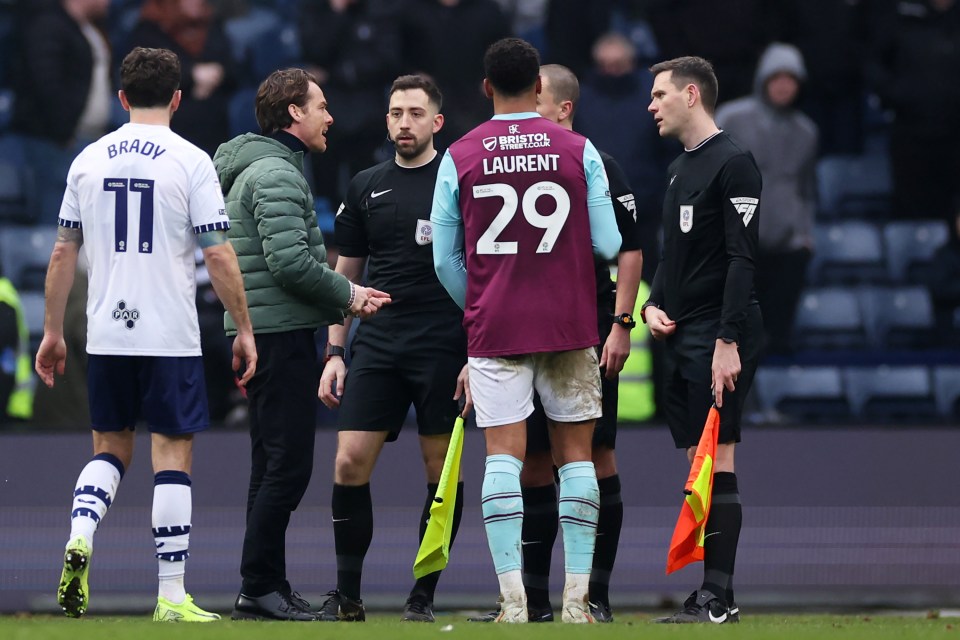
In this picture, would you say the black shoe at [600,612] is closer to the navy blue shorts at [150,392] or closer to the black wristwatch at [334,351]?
the black wristwatch at [334,351]

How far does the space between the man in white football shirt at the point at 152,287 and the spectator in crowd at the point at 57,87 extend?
14.1ft

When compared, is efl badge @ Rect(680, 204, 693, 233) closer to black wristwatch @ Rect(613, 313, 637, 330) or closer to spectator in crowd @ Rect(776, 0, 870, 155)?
black wristwatch @ Rect(613, 313, 637, 330)

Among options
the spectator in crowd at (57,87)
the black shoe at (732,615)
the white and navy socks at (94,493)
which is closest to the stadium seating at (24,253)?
the spectator in crowd at (57,87)

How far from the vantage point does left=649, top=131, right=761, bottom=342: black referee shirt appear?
5.82 m

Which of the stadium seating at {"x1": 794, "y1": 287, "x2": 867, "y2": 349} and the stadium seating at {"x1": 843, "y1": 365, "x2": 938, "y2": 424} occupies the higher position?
the stadium seating at {"x1": 794, "y1": 287, "x2": 867, "y2": 349}

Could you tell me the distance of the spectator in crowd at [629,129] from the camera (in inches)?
376

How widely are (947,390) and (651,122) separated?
7.73 feet

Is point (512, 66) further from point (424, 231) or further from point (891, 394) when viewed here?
point (891, 394)

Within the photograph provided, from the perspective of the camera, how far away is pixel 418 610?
6.16 m

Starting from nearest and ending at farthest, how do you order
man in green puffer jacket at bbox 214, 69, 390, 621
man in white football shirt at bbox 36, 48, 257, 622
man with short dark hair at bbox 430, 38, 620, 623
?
man with short dark hair at bbox 430, 38, 620, 623, man in white football shirt at bbox 36, 48, 257, 622, man in green puffer jacket at bbox 214, 69, 390, 621

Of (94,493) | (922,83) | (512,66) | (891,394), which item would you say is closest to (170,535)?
(94,493)

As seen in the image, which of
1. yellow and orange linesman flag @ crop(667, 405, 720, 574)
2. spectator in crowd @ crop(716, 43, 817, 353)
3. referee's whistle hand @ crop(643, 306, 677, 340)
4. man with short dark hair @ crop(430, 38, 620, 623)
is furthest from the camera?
spectator in crowd @ crop(716, 43, 817, 353)

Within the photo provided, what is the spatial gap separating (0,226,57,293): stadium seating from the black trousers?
403 centimetres

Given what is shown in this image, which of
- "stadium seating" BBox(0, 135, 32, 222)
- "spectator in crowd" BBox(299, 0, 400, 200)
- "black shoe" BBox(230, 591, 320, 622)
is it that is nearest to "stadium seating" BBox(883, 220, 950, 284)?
"spectator in crowd" BBox(299, 0, 400, 200)
